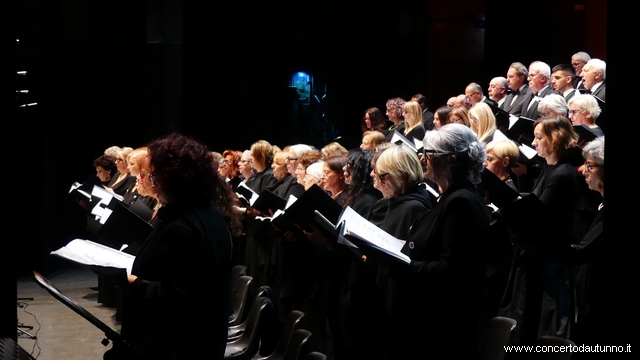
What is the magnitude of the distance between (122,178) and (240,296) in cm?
334

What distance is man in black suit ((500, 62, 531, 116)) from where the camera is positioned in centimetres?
816

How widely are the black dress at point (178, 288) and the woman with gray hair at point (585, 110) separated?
12.8ft

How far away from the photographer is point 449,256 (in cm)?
329

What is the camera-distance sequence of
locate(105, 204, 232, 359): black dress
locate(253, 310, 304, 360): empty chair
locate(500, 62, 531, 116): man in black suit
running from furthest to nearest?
1. locate(500, 62, 531, 116): man in black suit
2. locate(253, 310, 304, 360): empty chair
3. locate(105, 204, 232, 359): black dress

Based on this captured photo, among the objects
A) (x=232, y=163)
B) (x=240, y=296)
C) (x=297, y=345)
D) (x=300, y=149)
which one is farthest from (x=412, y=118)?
(x=297, y=345)

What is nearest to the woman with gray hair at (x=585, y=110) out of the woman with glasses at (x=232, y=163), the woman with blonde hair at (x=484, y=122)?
the woman with blonde hair at (x=484, y=122)

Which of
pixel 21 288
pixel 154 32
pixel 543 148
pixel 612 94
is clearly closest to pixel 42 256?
pixel 21 288

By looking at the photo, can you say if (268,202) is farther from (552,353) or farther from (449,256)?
(552,353)

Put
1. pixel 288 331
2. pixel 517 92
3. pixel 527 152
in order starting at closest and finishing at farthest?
pixel 288 331, pixel 527 152, pixel 517 92

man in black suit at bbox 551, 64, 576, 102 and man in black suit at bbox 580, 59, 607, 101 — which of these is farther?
man in black suit at bbox 551, 64, 576, 102

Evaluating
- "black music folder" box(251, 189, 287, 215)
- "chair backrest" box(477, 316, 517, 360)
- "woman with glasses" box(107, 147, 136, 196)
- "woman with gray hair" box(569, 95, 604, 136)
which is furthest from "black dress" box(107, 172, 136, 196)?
"chair backrest" box(477, 316, 517, 360)

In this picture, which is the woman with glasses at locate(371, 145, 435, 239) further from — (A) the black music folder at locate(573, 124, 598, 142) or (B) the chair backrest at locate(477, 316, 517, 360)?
(A) the black music folder at locate(573, 124, 598, 142)

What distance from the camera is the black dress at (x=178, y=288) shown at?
10.1 feet

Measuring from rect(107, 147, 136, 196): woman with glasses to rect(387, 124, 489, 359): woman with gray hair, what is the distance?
4814 millimetres
